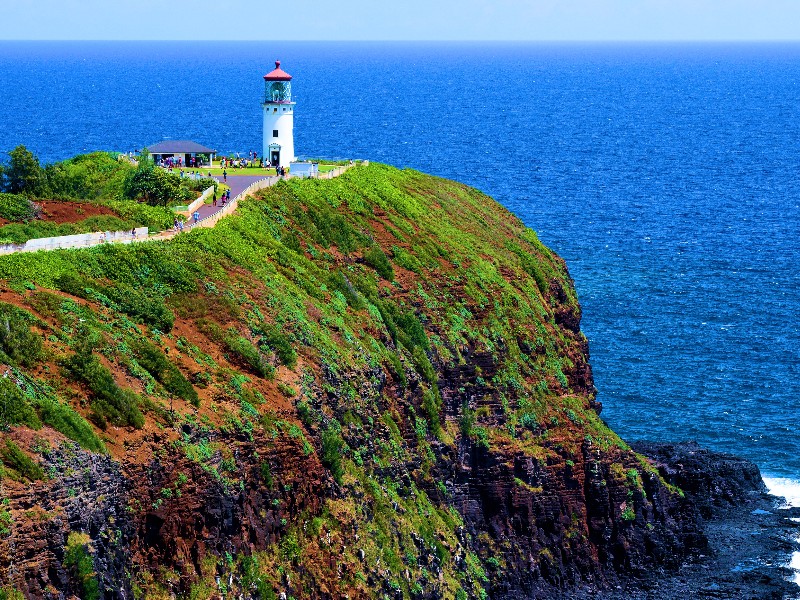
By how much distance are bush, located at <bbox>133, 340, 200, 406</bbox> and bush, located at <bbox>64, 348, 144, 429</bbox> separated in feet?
8.53

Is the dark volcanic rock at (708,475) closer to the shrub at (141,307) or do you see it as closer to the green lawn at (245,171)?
the green lawn at (245,171)

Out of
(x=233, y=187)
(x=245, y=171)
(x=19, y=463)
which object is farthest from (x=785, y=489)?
(x=19, y=463)

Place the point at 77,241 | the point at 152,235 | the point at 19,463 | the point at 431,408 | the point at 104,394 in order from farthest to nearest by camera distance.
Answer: the point at 431,408, the point at 152,235, the point at 77,241, the point at 104,394, the point at 19,463

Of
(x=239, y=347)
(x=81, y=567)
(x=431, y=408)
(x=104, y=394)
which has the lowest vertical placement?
(x=431, y=408)

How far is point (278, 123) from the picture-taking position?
288 feet

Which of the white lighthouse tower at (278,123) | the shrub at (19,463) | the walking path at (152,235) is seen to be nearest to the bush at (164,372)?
the walking path at (152,235)

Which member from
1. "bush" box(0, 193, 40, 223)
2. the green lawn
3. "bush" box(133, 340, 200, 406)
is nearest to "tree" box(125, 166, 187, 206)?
"bush" box(0, 193, 40, 223)

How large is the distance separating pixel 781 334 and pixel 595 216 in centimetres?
4481

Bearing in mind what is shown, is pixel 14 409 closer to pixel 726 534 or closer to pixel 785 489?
pixel 726 534

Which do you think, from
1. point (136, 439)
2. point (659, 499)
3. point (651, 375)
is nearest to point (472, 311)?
point (659, 499)

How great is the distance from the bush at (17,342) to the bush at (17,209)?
54.2 ft

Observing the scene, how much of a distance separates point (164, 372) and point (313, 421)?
6670 mm

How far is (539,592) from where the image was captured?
61.8 metres

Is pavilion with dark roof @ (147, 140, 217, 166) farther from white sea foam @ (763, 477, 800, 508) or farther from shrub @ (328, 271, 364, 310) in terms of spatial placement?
white sea foam @ (763, 477, 800, 508)
